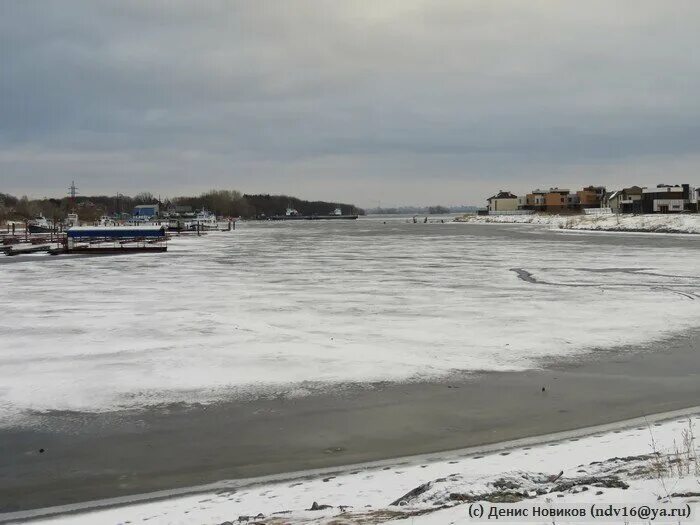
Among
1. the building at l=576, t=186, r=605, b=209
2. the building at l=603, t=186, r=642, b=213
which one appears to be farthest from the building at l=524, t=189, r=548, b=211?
the building at l=603, t=186, r=642, b=213

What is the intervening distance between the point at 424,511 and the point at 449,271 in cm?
2427

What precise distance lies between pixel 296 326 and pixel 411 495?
9.86 meters

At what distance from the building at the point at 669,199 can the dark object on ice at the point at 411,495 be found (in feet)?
440

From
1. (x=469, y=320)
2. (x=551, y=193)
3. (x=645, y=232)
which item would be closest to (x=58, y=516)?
(x=469, y=320)

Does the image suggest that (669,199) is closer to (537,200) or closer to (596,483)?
(537,200)

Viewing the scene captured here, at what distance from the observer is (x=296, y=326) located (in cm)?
1560

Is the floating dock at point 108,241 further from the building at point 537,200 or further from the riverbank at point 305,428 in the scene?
the building at point 537,200

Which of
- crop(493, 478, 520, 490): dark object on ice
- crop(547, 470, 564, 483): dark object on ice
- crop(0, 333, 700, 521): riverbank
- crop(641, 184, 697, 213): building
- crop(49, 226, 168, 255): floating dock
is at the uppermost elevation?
crop(641, 184, 697, 213): building

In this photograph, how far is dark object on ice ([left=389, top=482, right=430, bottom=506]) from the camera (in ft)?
19.1

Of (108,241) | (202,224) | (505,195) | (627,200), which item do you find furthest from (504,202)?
(108,241)

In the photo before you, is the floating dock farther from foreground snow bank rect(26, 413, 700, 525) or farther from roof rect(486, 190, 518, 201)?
roof rect(486, 190, 518, 201)

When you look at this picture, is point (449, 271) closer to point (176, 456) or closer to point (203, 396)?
point (203, 396)

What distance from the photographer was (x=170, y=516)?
598 centimetres

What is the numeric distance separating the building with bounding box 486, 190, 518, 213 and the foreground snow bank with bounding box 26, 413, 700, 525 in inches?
7602
